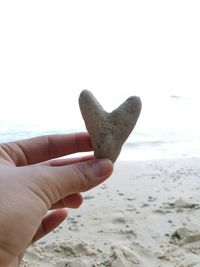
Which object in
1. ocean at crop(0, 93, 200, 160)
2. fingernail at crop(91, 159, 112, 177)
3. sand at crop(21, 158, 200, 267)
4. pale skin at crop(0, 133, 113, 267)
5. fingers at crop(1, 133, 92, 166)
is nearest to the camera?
pale skin at crop(0, 133, 113, 267)

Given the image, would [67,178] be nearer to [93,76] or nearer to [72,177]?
[72,177]

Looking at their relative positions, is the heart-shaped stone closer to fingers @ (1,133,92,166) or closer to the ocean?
fingers @ (1,133,92,166)

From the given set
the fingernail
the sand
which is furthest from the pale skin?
the sand

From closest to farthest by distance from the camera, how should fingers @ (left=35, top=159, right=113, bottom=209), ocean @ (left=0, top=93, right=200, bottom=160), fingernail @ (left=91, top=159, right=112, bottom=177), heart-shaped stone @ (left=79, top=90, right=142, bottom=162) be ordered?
1. fingers @ (left=35, top=159, right=113, bottom=209)
2. fingernail @ (left=91, top=159, right=112, bottom=177)
3. heart-shaped stone @ (left=79, top=90, right=142, bottom=162)
4. ocean @ (left=0, top=93, right=200, bottom=160)

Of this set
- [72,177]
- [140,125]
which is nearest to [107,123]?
[72,177]

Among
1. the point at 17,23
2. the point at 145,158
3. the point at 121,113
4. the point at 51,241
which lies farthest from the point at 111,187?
the point at 17,23

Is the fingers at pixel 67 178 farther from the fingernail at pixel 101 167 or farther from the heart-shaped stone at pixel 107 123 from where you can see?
the heart-shaped stone at pixel 107 123

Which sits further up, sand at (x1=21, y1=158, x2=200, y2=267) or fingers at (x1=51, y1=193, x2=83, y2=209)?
fingers at (x1=51, y1=193, x2=83, y2=209)
